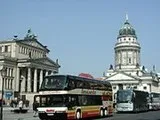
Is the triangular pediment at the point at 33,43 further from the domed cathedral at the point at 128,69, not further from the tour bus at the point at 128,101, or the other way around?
the tour bus at the point at 128,101

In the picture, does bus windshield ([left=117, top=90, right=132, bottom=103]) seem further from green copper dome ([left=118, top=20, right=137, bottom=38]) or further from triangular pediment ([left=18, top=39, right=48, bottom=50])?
green copper dome ([left=118, top=20, right=137, bottom=38])

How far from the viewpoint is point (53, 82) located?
101 ft

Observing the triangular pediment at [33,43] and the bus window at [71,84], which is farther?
the triangular pediment at [33,43]

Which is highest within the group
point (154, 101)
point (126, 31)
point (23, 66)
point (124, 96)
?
point (126, 31)

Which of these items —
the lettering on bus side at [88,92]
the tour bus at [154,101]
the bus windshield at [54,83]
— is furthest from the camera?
the tour bus at [154,101]

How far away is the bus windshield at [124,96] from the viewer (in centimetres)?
4962

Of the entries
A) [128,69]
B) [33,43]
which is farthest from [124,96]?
[128,69]

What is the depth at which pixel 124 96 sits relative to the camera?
164ft

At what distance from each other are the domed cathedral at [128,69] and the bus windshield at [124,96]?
317 feet

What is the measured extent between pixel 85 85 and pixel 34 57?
69630 mm

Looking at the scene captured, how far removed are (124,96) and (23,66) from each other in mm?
50339

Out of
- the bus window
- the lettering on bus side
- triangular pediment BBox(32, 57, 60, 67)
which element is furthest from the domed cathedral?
the bus window

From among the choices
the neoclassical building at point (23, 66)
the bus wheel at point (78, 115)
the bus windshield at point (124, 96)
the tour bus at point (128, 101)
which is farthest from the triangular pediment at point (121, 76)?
the bus wheel at point (78, 115)

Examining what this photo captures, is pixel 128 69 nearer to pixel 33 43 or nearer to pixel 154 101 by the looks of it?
pixel 33 43
